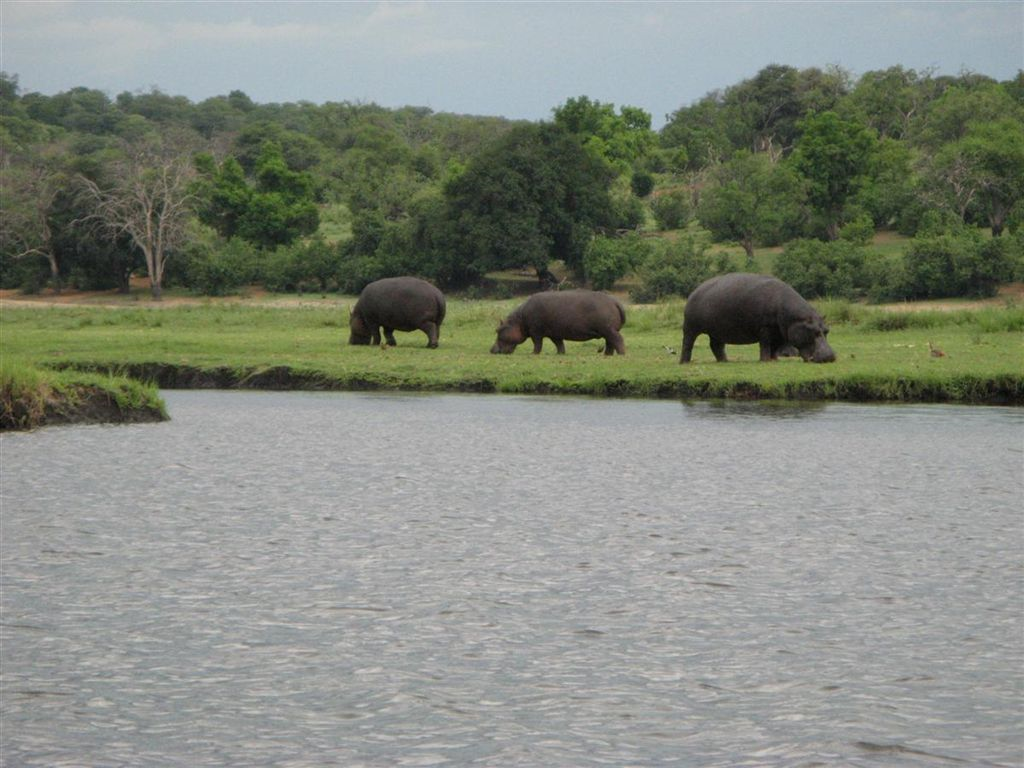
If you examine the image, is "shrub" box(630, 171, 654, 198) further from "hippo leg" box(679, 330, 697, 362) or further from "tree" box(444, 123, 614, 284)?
"hippo leg" box(679, 330, 697, 362)

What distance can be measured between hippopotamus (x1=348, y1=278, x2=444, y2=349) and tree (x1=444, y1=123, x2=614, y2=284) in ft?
68.4

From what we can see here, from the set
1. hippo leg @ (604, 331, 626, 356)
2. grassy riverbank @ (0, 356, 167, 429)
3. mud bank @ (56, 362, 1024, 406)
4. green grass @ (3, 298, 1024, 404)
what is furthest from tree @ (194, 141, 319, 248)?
grassy riverbank @ (0, 356, 167, 429)

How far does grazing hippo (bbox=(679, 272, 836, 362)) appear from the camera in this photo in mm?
20703

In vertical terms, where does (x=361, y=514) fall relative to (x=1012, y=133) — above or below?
below

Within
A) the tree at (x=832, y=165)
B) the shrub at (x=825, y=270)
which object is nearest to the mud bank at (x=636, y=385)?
the shrub at (x=825, y=270)

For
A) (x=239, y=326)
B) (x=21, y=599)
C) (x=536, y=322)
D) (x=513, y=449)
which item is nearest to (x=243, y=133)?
(x=239, y=326)

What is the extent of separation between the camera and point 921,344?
24328 millimetres

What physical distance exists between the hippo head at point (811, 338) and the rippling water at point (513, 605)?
6.27 meters

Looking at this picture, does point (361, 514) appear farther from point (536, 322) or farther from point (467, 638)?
point (536, 322)

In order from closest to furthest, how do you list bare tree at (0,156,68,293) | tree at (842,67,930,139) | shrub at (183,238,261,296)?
shrub at (183,238,261,296) < bare tree at (0,156,68,293) < tree at (842,67,930,139)

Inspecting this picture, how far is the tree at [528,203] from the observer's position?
48.2 meters

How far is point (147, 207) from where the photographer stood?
53719 millimetres

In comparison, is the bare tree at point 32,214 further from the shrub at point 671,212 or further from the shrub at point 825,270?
the shrub at point 825,270

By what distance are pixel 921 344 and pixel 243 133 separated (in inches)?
2455
